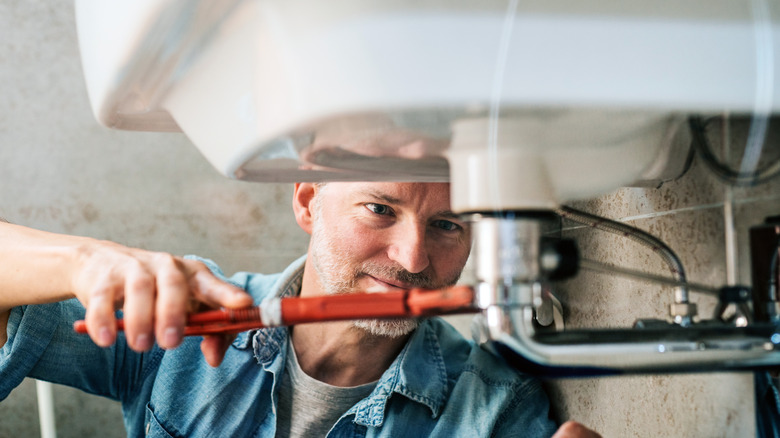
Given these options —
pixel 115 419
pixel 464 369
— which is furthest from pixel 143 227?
pixel 464 369

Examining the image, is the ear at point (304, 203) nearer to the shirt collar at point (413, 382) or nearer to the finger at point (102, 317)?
the shirt collar at point (413, 382)

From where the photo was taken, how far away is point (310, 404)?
792mm

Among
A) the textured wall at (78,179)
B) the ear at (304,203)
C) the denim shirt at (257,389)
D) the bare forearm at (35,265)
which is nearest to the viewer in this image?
the bare forearm at (35,265)

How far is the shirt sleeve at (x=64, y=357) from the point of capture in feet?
2.15

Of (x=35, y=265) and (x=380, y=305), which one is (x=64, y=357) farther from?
(x=380, y=305)

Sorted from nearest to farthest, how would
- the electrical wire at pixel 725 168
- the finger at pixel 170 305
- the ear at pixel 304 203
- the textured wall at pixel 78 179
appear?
the electrical wire at pixel 725 168 < the finger at pixel 170 305 < the ear at pixel 304 203 < the textured wall at pixel 78 179

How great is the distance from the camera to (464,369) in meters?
0.81

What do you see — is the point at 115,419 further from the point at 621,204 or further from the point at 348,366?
the point at 621,204

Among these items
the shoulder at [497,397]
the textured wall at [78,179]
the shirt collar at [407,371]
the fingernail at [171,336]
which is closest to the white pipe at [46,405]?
the textured wall at [78,179]

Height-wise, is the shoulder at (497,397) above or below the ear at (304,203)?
below

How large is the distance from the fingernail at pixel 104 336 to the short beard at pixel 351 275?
33 centimetres

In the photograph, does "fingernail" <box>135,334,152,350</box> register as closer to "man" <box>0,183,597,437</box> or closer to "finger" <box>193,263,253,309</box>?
"finger" <box>193,263,253,309</box>

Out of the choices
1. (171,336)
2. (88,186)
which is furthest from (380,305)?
(88,186)

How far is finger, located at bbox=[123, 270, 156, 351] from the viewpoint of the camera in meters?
0.41
